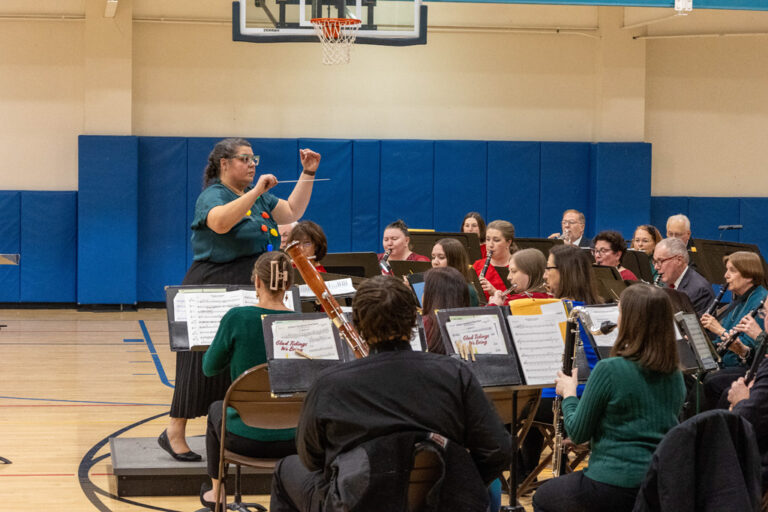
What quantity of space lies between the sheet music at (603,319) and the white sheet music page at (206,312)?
1.65 metres

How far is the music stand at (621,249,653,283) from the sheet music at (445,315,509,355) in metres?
3.74

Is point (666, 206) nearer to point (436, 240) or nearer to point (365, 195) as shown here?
point (365, 195)

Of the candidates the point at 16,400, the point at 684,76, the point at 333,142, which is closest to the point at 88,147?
the point at 333,142

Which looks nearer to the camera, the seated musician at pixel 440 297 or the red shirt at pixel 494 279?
the seated musician at pixel 440 297

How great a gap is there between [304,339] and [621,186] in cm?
1014

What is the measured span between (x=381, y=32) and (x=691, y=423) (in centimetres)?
708

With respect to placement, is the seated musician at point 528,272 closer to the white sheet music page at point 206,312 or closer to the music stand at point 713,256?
the white sheet music page at point 206,312

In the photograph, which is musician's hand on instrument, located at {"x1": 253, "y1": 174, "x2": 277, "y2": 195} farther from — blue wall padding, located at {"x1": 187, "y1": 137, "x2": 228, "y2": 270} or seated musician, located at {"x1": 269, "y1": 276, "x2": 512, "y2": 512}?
blue wall padding, located at {"x1": 187, "y1": 137, "x2": 228, "y2": 270}

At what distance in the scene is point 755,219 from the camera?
1371 cm

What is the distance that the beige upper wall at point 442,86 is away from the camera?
12.7 meters

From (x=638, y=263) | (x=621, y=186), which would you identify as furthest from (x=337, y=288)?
(x=621, y=186)

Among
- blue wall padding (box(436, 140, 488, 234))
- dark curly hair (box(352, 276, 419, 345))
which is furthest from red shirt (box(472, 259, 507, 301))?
blue wall padding (box(436, 140, 488, 234))

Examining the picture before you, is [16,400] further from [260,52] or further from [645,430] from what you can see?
[260,52]

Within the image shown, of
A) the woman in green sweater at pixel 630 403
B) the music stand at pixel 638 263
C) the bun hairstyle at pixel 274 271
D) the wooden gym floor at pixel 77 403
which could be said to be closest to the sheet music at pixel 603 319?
the woman in green sweater at pixel 630 403
